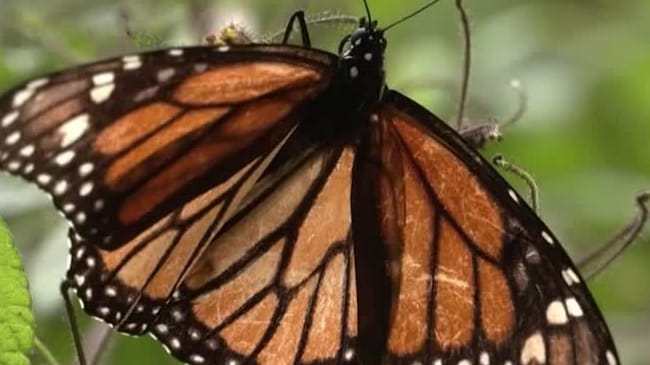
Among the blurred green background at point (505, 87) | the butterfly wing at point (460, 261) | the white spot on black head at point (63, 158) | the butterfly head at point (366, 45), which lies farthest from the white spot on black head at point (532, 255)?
the blurred green background at point (505, 87)

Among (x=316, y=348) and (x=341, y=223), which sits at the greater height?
(x=341, y=223)

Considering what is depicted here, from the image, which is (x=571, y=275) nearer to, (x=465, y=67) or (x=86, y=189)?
(x=465, y=67)

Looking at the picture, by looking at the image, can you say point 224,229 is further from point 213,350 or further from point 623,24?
point 623,24

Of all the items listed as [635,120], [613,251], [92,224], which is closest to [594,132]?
[635,120]

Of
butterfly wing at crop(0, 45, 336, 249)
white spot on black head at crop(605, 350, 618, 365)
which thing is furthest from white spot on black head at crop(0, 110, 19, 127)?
white spot on black head at crop(605, 350, 618, 365)

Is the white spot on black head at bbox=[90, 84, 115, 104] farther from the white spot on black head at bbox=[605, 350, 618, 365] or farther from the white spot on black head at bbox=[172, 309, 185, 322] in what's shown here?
the white spot on black head at bbox=[605, 350, 618, 365]

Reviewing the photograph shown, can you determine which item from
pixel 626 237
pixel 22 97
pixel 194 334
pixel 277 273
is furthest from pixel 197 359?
pixel 626 237
